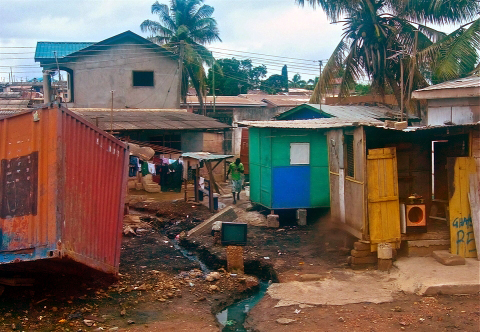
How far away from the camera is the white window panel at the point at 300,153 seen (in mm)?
11984

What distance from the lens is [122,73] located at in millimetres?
22922

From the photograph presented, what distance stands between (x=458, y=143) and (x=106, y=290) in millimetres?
6729

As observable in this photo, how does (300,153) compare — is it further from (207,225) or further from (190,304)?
(190,304)

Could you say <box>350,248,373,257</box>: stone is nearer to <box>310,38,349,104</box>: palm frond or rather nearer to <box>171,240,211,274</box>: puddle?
<box>171,240,211,274</box>: puddle

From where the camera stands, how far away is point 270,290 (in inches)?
301

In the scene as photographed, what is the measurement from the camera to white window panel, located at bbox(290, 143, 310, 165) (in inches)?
472

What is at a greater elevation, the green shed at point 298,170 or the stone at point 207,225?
the green shed at point 298,170

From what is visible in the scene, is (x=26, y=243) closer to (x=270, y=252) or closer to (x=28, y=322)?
(x=28, y=322)

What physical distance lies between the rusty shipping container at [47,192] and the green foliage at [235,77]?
29430mm

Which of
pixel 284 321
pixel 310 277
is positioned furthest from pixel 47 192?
pixel 310 277

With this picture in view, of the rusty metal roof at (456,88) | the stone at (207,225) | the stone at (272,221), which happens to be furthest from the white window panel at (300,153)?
the rusty metal roof at (456,88)

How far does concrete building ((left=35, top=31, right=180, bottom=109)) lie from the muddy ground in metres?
14.5

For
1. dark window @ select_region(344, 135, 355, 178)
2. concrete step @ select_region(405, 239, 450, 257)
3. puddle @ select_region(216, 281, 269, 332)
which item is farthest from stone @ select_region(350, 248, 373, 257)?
puddle @ select_region(216, 281, 269, 332)

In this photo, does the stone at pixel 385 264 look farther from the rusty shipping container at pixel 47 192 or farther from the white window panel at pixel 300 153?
the rusty shipping container at pixel 47 192
